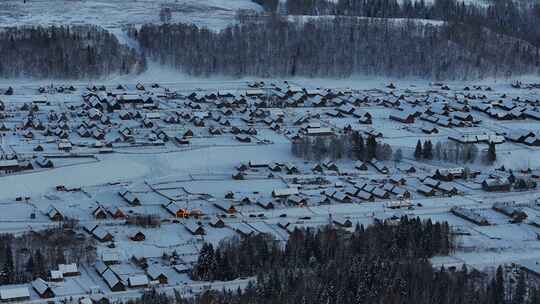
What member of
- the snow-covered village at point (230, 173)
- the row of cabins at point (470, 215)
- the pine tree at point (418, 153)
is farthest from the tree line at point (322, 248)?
the pine tree at point (418, 153)

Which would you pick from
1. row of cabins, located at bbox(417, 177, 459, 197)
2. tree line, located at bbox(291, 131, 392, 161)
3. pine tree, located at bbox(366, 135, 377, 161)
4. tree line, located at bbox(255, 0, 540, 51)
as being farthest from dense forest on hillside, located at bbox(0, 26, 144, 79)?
row of cabins, located at bbox(417, 177, 459, 197)

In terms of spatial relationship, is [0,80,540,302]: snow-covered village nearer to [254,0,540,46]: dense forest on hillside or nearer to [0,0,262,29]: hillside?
[0,0,262,29]: hillside

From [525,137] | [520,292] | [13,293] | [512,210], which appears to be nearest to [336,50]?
[525,137]

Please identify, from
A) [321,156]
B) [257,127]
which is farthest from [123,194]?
[257,127]

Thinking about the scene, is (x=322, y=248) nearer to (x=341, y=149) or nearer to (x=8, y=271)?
(x=8, y=271)

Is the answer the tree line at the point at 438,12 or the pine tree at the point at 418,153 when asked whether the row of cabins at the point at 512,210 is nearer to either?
the pine tree at the point at 418,153
